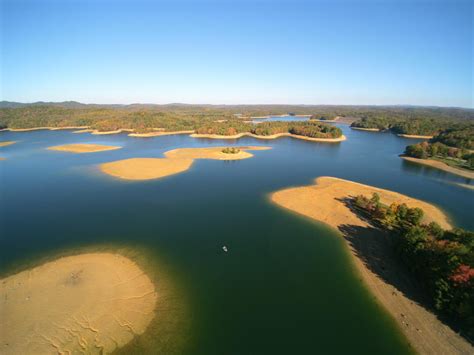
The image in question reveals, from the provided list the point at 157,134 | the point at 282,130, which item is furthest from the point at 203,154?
the point at 282,130

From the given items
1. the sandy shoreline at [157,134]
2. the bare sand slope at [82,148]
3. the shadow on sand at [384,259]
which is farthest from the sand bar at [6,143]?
the shadow on sand at [384,259]

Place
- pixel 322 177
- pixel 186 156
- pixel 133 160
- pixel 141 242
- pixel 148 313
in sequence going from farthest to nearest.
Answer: pixel 186 156, pixel 133 160, pixel 322 177, pixel 141 242, pixel 148 313

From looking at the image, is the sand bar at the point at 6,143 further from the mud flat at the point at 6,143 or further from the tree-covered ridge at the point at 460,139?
the tree-covered ridge at the point at 460,139

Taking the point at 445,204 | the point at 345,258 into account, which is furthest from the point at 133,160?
the point at 445,204

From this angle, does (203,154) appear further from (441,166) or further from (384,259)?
(441,166)

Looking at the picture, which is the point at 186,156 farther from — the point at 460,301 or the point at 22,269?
the point at 460,301

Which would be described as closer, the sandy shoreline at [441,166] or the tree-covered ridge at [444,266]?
the tree-covered ridge at [444,266]
